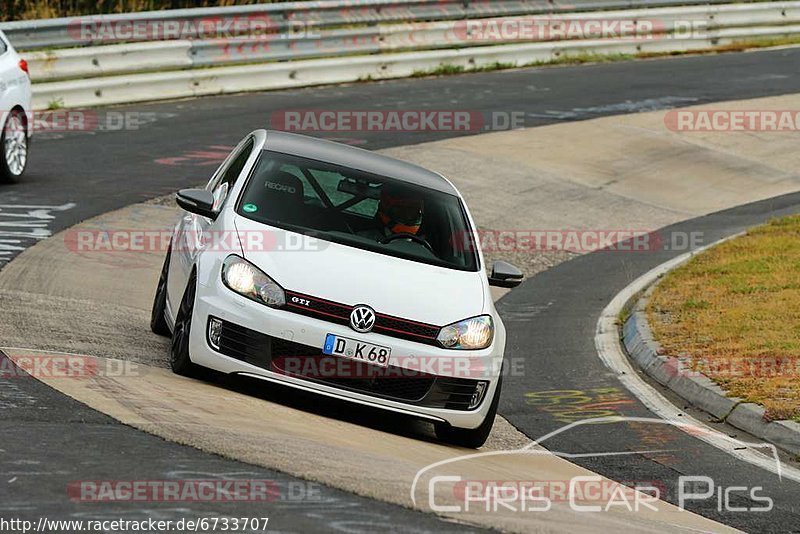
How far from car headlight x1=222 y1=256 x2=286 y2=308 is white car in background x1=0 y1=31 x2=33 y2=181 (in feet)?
24.3

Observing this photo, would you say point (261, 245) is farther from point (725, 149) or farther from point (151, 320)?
point (725, 149)

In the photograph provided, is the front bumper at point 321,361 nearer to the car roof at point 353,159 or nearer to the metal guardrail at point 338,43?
the car roof at point 353,159

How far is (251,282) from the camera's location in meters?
8.44

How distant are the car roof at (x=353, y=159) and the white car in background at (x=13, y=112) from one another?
592cm

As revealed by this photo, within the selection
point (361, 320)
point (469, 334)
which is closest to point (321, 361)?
point (361, 320)

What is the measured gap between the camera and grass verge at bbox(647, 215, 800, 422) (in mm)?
10812

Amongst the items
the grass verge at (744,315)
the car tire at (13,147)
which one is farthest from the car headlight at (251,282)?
the car tire at (13,147)

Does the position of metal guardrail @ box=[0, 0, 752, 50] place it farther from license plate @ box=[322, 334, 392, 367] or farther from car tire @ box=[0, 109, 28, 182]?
license plate @ box=[322, 334, 392, 367]

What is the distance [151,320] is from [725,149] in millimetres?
13791

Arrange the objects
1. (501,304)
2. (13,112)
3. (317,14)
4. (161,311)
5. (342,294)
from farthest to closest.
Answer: (317,14), (13,112), (501,304), (161,311), (342,294)

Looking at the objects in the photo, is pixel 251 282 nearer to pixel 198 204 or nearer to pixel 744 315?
pixel 198 204

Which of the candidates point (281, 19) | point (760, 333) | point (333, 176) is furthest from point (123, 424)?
point (281, 19)

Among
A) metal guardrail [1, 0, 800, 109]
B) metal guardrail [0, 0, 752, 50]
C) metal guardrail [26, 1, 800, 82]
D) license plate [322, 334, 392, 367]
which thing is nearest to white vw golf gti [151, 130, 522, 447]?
license plate [322, 334, 392, 367]

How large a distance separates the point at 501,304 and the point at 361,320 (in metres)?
6.24
